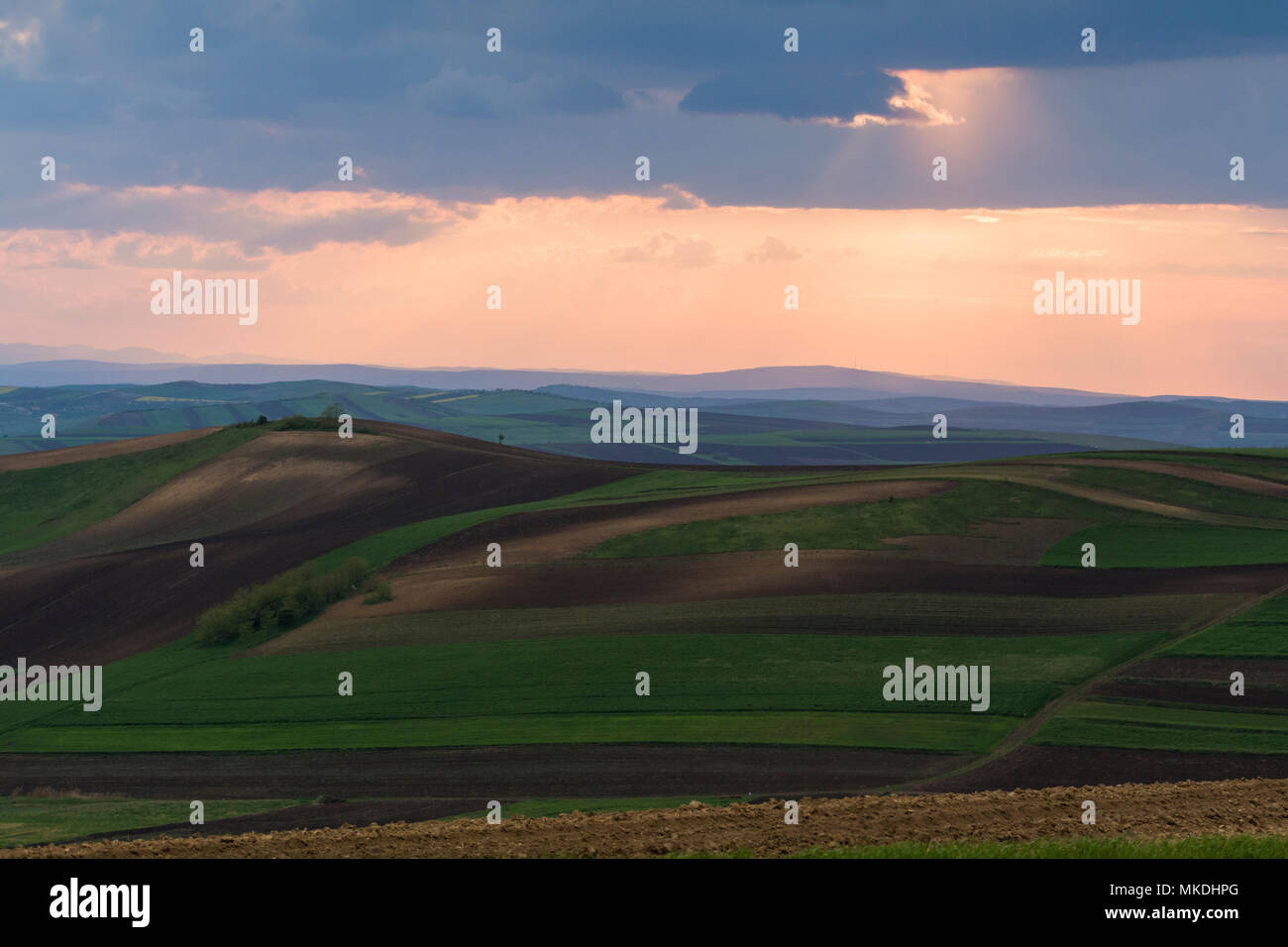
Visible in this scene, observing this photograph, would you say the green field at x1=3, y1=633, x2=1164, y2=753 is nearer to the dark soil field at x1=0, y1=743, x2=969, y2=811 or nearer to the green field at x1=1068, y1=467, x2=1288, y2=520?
the dark soil field at x1=0, y1=743, x2=969, y2=811

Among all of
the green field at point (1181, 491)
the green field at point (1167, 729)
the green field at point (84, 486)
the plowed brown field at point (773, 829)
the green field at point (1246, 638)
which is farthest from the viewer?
the green field at point (84, 486)

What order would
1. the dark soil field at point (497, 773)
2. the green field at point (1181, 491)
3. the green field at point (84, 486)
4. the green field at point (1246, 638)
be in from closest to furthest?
the dark soil field at point (497, 773) → the green field at point (1246, 638) → the green field at point (1181, 491) → the green field at point (84, 486)

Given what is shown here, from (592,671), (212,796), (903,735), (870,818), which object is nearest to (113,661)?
(212,796)

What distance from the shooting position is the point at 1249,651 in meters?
49.3

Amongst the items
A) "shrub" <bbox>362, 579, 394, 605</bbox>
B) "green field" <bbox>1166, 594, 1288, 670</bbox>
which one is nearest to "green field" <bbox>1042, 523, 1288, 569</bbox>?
"green field" <bbox>1166, 594, 1288, 670</bbox>

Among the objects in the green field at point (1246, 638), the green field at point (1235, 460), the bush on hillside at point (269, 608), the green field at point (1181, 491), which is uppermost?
the green field at point (1235, 460)

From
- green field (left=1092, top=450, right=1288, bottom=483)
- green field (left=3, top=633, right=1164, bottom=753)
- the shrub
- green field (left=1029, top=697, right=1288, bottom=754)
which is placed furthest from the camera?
green field (left=1092, top=450, right=1288, bottom=483)

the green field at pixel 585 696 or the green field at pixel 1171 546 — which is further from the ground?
the green field at pixel 1171 546

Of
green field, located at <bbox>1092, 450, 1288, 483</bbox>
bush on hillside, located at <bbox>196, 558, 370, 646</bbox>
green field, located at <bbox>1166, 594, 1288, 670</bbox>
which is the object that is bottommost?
green field, located at <bbox>1166, 594, 1288, 670</bbox>

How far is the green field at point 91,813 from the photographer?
3572 centimetres

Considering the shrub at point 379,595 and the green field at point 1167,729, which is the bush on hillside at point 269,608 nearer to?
the shrub at point 379,595

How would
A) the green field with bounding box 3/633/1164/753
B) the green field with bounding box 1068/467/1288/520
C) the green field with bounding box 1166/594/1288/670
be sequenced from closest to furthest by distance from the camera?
the green field with bounding box 3/633/1164/753, the green field with bounding box 1166/594/1288/670, the green field with bounding box 1068/467/1288/520

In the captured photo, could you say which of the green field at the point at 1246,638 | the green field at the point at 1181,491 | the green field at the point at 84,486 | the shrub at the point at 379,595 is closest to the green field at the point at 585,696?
the green field at the point at 1246,638

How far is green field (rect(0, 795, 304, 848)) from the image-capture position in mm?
35719
